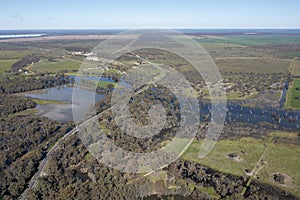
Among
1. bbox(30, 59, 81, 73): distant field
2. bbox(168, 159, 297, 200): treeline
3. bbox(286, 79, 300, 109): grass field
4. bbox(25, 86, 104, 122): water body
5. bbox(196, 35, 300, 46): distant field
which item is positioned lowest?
bbox(168, 159, 297, 200): treeline

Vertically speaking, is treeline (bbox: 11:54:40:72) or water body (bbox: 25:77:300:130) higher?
treeline (bbox: 11:54:40:72)

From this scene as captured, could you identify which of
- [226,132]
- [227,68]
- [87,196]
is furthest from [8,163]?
[227,68]

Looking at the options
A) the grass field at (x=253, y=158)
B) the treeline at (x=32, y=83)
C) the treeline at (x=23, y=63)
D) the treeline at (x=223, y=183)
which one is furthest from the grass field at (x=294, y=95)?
the treeline at (x=23, y=63)

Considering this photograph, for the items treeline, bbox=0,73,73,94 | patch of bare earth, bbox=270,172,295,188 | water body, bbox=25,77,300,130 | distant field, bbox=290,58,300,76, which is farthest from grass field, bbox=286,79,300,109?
treeline, bbox=0,73,73,94

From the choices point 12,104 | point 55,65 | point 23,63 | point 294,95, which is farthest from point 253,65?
point 23,63

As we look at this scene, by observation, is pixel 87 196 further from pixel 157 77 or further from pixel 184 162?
pixel 157 77

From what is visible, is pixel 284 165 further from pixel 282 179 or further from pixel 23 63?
pixel 23 63

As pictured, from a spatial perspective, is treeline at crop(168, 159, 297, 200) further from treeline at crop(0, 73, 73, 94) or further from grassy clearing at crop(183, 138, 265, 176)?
treeline at crop(0, 73, 73, 94)
